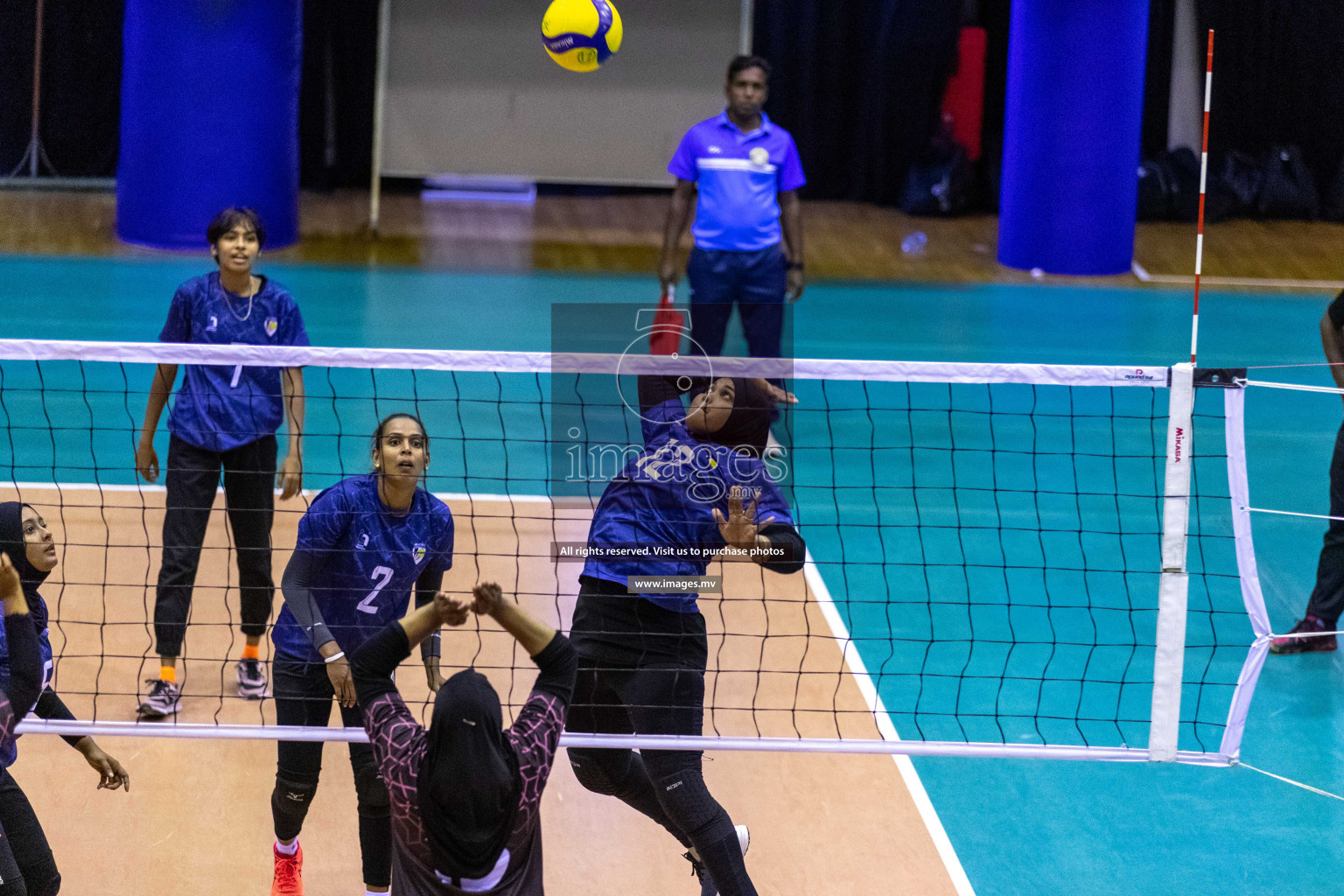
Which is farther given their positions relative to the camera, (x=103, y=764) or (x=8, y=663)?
(x=103, y=764)

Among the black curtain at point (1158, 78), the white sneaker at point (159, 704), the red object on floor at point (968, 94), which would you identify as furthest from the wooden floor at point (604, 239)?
the white sneaker at point (159, 704)

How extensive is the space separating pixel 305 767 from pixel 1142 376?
2.64 m

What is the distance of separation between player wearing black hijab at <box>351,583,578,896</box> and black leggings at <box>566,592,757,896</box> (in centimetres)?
86

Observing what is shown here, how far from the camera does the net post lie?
13.1 feet

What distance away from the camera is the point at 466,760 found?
9.14 ft

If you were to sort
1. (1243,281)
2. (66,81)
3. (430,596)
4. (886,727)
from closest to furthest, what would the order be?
(430,596)
(886,727)
(1243,281)
(66,81)

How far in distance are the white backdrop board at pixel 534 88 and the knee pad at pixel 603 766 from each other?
11131 millimetres

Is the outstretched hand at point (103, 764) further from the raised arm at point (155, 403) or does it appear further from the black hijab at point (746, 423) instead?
the black hijab at point (746, 423)

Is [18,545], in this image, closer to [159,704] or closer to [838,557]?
[159,704]

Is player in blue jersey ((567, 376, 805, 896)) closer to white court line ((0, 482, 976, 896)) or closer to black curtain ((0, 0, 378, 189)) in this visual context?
white court line ((0, 482, 976, 896))

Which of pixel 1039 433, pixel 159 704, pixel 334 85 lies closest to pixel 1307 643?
pixel 1039 433

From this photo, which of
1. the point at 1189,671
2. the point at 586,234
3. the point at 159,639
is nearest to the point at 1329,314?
the point at 1189,671

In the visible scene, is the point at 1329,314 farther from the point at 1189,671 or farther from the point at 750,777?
the point at 750,777

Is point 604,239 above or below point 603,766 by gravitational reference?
above
